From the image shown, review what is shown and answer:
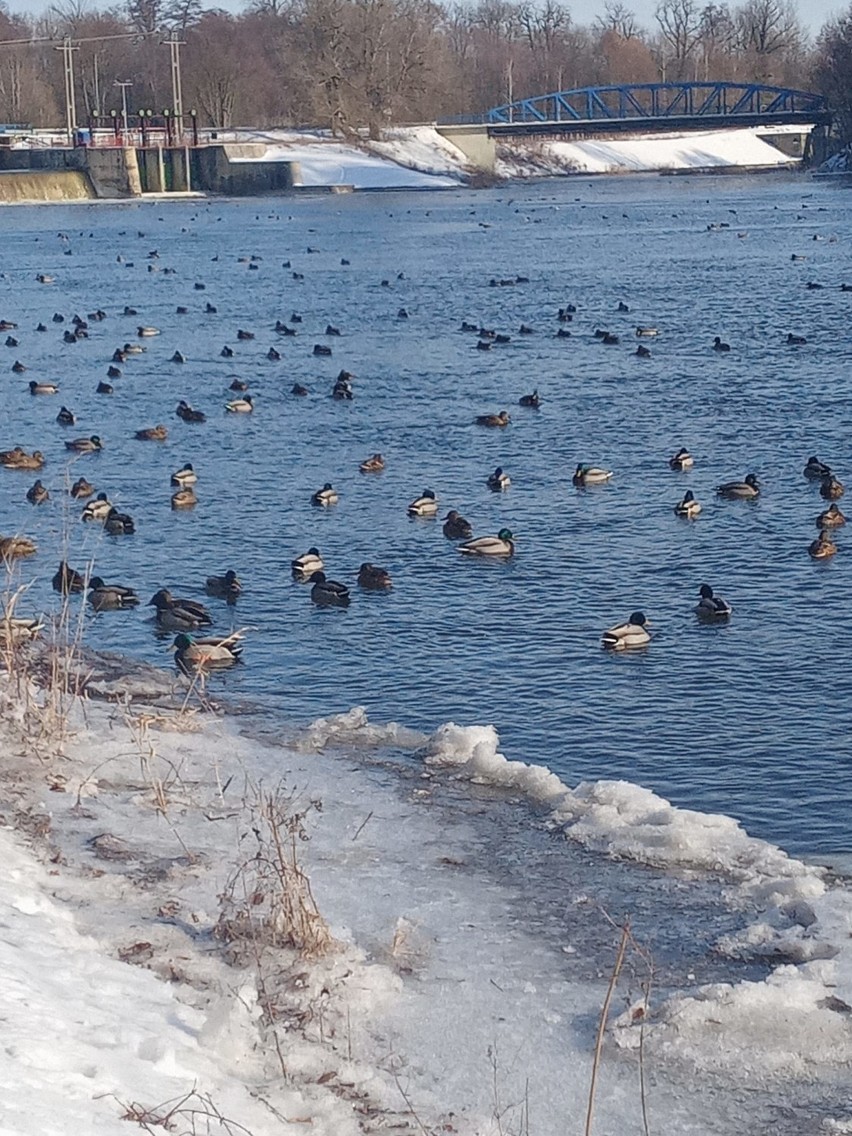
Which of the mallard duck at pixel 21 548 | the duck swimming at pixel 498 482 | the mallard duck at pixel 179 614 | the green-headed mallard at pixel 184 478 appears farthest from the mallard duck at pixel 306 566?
the green-headed mallard at pixel 184 478

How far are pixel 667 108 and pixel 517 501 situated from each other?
13592cm

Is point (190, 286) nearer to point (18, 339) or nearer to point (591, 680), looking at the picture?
point (18, 339)

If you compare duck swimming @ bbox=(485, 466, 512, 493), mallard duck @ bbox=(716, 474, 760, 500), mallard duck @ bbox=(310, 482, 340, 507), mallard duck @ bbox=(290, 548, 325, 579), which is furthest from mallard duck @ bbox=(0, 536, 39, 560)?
mallard duck @ bbox=(716, 474, 760, 500)

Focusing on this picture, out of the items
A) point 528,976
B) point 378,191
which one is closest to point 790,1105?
point 528,976

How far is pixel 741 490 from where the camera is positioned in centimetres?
2111

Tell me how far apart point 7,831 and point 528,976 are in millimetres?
3247

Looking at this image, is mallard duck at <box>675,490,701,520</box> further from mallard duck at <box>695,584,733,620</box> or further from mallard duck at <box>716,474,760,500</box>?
mallard duck at <box>695,584,733,620</box>

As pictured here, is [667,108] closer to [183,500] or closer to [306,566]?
[183,500]

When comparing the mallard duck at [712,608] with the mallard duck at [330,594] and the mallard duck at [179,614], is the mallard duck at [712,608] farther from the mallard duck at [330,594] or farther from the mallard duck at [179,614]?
the mallard duck at [179,614]

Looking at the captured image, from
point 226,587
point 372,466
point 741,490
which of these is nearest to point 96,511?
point 226,587

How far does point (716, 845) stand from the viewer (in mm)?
10547

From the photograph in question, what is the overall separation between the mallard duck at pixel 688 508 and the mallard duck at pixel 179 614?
6.39 metres

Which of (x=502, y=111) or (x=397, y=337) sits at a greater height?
(x=502, y=111)

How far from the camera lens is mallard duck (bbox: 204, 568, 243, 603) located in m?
17.6
